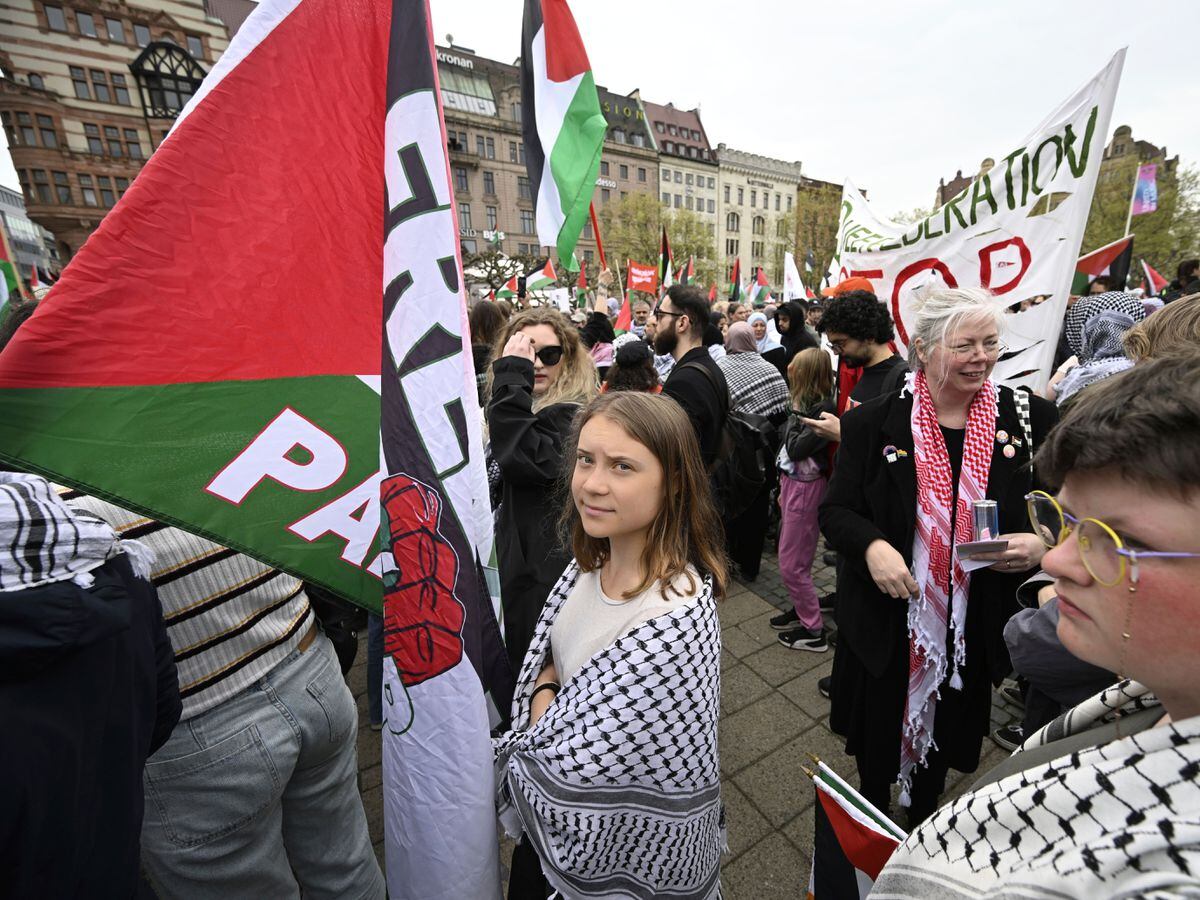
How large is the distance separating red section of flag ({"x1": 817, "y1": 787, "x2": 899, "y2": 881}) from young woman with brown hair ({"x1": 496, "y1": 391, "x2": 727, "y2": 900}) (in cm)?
43

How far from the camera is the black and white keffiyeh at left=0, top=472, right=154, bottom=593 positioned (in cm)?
93

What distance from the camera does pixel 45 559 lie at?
37.9 inches

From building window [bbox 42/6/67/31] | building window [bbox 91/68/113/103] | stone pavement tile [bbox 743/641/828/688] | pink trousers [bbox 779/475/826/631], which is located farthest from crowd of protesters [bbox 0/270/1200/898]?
building window [bbox 42/6/67/31]

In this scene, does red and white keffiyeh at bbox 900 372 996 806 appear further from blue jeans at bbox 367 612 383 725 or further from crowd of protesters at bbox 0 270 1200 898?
blue jeans at bbox 367 612 383 725

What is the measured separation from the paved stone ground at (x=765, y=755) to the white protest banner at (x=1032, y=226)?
1978 millimetres

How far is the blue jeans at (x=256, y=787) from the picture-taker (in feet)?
4.53

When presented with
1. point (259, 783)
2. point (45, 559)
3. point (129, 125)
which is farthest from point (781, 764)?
point (129, 125)

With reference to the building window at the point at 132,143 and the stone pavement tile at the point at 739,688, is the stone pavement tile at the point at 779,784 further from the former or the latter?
the building window at the point at 132,143

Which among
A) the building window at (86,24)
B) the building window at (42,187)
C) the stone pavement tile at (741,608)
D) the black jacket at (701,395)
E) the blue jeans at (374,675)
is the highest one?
the building window at (86,24)

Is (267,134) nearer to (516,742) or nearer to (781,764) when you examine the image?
(516,742)

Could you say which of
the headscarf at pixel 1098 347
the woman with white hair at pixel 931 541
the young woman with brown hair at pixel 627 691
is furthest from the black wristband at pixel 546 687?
the headscarf at pixel 1098 347

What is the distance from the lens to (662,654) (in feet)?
4.36

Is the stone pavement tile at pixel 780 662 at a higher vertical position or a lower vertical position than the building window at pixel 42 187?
lower

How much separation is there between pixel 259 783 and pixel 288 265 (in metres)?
1.29
